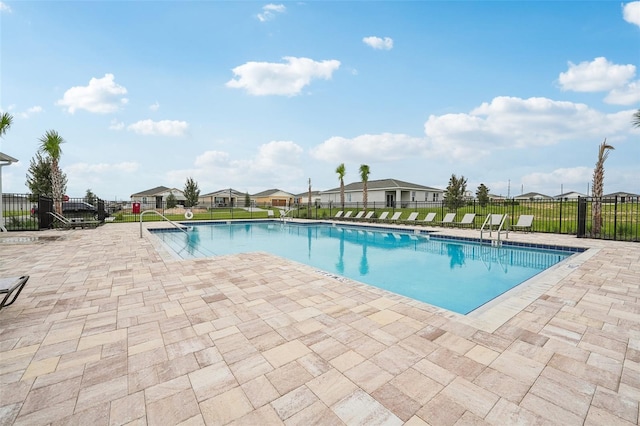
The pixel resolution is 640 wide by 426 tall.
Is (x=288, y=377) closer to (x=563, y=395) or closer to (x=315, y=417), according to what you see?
(x=315, y=417)

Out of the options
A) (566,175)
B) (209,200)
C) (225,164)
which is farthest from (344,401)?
(209,200)

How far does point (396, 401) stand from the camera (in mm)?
1771

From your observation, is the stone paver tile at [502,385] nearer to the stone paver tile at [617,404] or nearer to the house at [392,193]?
the stone paver tile at [617,404]

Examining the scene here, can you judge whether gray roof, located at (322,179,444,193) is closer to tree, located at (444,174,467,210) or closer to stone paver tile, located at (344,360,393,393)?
tree, located at (444,174,467,210)

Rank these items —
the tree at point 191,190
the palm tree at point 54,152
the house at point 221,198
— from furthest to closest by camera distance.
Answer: the house at point 221,198, the tree at point 191,190, the palm tree at point 54,152

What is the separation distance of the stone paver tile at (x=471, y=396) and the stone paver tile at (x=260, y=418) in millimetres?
1103

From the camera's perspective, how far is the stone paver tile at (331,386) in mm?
1799

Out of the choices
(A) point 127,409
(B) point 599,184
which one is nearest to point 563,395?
(A) point 127,409

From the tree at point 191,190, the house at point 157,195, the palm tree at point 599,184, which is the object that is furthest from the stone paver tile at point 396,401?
the house at point 157,195

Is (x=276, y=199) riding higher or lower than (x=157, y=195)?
lower

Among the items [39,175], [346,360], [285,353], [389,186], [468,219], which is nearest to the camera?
[346,360]

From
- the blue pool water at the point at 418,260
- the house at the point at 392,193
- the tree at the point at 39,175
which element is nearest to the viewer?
the blue pool water at the point at 418,260

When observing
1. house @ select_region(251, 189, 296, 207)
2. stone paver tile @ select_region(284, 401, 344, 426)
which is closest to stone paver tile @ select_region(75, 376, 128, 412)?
stone paver tile @ select_region(284, 401, 344, 426)

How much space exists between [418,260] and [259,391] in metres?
6.61
